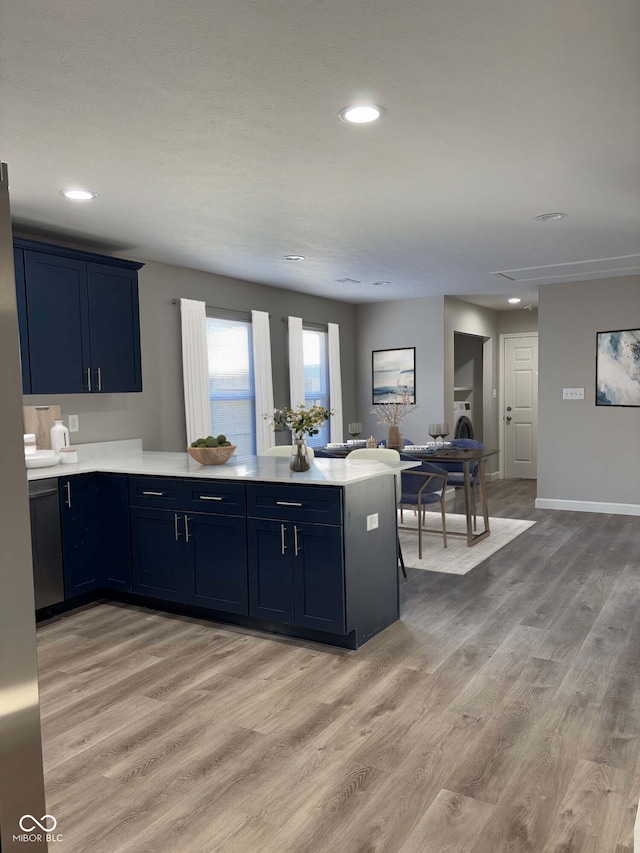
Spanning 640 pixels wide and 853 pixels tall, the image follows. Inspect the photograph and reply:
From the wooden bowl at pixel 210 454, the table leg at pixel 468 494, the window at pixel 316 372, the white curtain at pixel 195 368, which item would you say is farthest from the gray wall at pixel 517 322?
the wooden bowl at pixel 210 454

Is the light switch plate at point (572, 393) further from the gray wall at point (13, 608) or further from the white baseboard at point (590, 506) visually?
the gray wall at point (13, 608)

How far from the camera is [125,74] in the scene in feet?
7.49

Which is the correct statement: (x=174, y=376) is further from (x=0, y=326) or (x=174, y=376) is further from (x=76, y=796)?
(x=0, y=326)

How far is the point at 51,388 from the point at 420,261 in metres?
3.28

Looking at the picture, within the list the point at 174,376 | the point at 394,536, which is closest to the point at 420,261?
the point at 174,376

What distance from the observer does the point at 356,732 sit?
2613 millimetres

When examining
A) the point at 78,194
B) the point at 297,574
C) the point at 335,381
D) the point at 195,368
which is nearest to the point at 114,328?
the point at 195,368

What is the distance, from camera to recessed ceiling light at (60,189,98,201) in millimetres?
3539

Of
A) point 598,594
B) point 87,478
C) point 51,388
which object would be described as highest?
point 51,388

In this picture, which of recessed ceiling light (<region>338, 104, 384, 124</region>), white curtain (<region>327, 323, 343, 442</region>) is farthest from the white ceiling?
white curtain (<region>327, 323, 343, 442</region>)

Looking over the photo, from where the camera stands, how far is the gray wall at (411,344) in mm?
7859

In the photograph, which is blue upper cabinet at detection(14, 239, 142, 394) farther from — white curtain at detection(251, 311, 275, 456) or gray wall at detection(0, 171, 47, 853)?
gray wall at detection(0, 171, 47, 853)

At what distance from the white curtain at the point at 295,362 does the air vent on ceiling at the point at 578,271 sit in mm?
2158

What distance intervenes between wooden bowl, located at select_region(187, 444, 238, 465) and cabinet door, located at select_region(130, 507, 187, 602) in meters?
0.42
